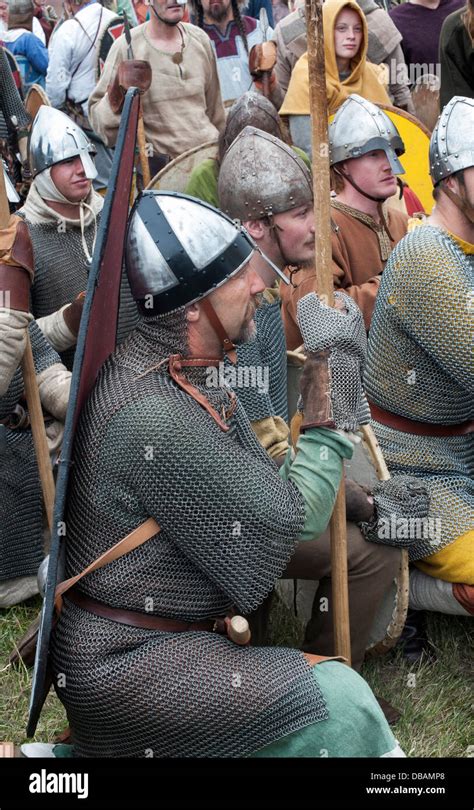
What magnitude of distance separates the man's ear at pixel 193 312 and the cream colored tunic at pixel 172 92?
4.17 metres

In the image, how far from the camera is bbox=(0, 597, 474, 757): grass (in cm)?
391

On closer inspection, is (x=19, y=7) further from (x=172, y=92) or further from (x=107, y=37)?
(x=172, y=92)

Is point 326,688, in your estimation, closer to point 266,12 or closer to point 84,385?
point 84,385

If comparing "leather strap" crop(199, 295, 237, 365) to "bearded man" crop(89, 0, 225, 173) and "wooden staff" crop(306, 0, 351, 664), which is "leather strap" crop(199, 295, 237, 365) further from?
"bearded man" crop(89, 0, 225, 173)

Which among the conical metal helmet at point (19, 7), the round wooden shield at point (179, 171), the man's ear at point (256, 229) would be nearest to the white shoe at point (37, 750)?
the man's ear at point (256, 229)

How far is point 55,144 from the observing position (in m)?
5.72

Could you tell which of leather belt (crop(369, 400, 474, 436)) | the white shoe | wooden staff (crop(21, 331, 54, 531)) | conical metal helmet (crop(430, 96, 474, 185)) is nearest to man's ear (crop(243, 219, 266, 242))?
conical metal helmet (crop(430, 96, 474, 185))

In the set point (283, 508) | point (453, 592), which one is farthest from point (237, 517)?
point (453, 592)

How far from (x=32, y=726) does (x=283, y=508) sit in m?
0.85

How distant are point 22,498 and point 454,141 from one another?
89.8 inches

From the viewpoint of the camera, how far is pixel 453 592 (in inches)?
163

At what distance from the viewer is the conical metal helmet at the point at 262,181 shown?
13.9 ft

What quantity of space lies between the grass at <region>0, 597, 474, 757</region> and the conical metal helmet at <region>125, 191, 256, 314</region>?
1.67 meters

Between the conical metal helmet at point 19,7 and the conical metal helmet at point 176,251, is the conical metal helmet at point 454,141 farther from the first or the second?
the conical metal helmet at point 19,7
